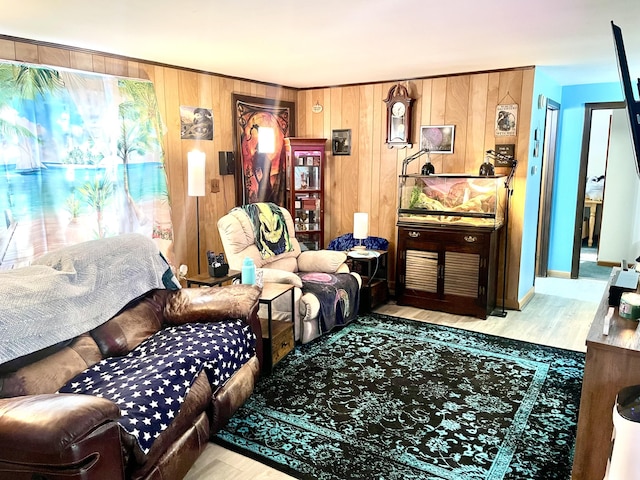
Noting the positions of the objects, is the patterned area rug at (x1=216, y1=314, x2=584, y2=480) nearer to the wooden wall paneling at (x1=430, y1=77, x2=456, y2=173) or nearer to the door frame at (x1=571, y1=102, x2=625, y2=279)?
the wooden wall paneling at (x1=430, y1=77, x2=456, y2=173)

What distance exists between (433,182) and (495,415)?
7.89 ft

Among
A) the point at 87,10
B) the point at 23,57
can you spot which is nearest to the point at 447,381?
the point at 87,10

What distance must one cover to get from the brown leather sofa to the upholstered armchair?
0.67 metres

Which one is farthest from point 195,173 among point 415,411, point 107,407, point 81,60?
point 107,407

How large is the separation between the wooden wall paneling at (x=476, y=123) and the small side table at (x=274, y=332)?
7.68ft

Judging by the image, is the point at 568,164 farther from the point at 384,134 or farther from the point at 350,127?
the point at 350,127

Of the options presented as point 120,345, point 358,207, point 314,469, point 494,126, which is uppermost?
point 494,126

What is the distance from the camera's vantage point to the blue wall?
17.6ft

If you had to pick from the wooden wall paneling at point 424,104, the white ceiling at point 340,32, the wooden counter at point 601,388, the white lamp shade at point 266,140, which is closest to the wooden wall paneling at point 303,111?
the white lamp shade at point 266,140

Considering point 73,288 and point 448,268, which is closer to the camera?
point 73,288

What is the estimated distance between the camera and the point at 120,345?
100 inches

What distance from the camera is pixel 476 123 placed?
4625 mm

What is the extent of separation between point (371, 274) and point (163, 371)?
9.66 ft

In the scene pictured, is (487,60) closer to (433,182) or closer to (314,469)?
(433,182)
